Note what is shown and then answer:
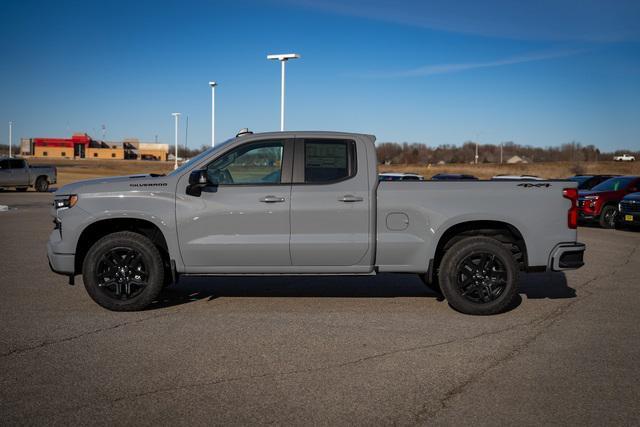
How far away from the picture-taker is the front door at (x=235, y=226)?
263 inches

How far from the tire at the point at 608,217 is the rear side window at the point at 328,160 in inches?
564

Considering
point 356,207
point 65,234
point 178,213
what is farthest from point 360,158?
point 65,234

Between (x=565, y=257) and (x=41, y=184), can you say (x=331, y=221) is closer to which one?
(x=565, y=257)

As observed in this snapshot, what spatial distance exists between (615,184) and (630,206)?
2621 mm

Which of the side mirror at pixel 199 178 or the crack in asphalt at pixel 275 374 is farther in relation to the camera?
the side mirror at pixel 199 178

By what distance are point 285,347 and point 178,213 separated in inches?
81.6

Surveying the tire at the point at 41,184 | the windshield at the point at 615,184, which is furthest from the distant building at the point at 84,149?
the windshield at the point at 615,184

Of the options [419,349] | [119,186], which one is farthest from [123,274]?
[419,349]

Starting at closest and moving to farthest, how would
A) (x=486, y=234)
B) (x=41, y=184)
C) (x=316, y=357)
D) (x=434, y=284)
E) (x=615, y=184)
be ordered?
(x=316, y=357)
(x=486, y=234)
(x=434, y=284)
(x=615, y=184)
(x=41, y=184)

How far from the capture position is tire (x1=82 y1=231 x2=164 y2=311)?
674cm

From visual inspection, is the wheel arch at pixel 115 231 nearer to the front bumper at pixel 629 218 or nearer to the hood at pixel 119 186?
the hood at pixel 119 186

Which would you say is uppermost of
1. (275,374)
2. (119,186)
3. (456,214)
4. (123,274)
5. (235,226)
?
(119,186)

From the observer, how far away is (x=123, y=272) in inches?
269

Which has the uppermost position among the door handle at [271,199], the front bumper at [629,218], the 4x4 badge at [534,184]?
the 4x4 badge at [534,184]
